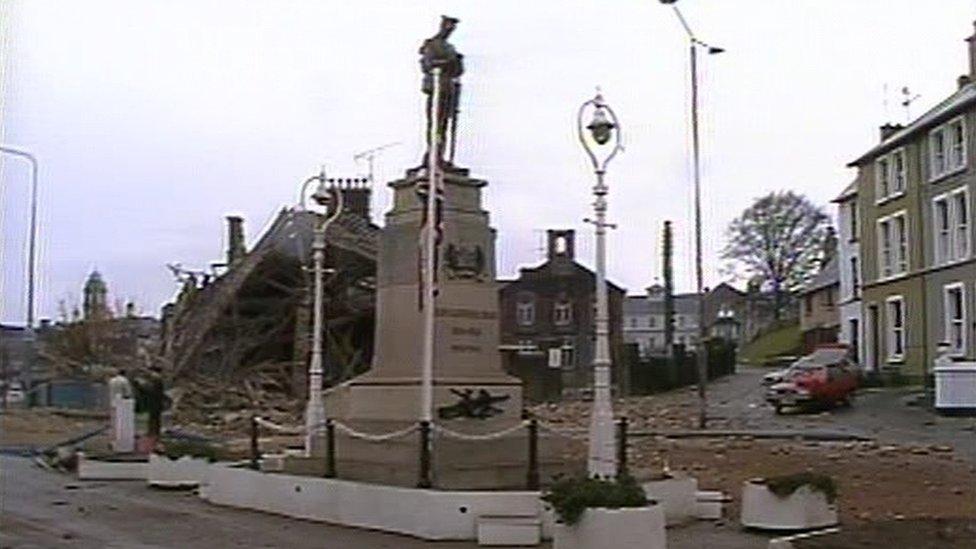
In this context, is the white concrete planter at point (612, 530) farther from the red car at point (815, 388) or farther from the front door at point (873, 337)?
the front door at point (873, 337)

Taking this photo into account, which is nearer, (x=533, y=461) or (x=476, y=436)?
(x=533, y=461)

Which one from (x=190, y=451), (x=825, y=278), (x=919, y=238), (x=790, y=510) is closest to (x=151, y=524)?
(x=190, y=451)

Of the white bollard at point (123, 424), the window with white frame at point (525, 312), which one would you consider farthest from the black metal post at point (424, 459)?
the window with white frame at point (525, 312)

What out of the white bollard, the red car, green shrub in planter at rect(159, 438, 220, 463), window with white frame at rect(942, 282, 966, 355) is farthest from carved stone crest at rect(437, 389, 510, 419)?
window with white frame at rect(942, 282, 966, 355)

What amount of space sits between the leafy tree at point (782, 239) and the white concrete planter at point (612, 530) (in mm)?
74727

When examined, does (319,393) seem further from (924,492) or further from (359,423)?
(924,492)

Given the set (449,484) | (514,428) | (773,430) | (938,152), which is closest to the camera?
(449,484)

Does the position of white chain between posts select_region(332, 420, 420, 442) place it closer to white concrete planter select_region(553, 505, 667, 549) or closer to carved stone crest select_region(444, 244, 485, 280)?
carved stone crest select_region(444, 244, 485, 280)

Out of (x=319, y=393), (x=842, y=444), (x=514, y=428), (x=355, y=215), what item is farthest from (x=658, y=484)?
(x=355, y=215)

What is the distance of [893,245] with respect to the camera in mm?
50938

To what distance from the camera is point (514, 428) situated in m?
18.5

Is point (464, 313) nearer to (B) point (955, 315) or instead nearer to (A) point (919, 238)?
(B) point (955, 315)

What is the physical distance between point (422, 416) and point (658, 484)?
117 inches

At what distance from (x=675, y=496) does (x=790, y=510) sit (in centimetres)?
175
